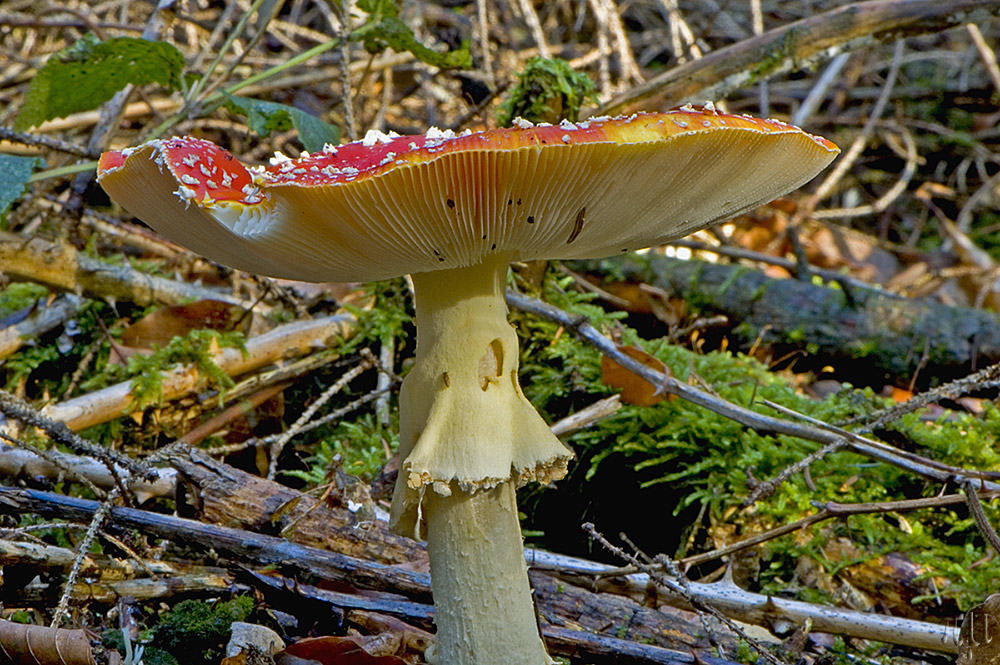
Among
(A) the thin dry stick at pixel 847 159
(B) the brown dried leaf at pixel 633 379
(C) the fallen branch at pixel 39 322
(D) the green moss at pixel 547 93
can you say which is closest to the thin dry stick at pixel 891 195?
(A) the thin dry stick at pixel 847 159

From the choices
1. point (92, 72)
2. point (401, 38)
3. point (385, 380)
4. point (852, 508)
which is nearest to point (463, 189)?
point (852, 508)

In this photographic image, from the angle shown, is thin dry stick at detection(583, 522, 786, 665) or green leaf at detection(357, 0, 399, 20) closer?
thin dry stick at detection(583, 522, 786, 665)

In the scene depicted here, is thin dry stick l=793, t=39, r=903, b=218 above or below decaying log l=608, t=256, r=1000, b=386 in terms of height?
above

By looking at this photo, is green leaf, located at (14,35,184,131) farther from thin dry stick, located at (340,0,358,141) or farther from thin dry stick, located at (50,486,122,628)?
thin dry stick, located at (50,486,122,628)

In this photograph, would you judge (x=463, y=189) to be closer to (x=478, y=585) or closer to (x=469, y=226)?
(x=469, y=226)

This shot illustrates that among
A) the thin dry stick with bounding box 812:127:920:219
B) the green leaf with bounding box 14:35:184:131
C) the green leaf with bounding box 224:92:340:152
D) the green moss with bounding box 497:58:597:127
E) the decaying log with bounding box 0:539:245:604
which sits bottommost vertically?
the decaying log with bounding box 0:539:245:604

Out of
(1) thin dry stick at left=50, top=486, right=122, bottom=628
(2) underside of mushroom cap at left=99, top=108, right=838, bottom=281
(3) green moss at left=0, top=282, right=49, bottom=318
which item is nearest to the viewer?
(2) underside of mushroom cap at left=99, top=108, right=838, bottom=281

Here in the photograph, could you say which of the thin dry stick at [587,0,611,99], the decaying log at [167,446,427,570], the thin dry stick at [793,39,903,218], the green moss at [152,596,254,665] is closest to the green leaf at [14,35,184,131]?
the decaying log at [167,446,427,570]
